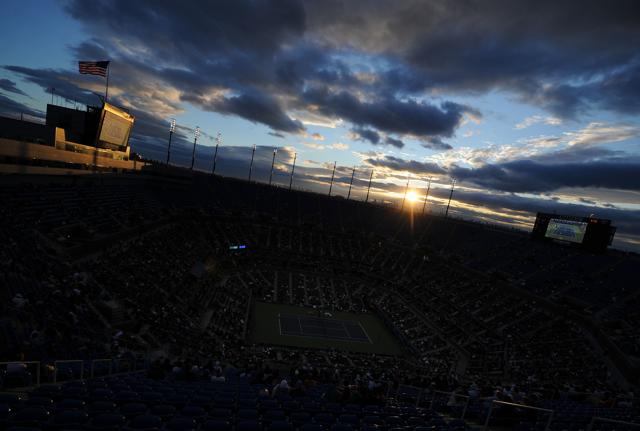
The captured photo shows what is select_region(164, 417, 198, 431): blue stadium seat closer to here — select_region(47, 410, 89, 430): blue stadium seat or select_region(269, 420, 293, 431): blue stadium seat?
select_region(47, 410, 89, 430): blue stadium seat

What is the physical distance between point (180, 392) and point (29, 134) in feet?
138

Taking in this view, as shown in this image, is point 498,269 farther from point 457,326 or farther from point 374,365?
point 374,365

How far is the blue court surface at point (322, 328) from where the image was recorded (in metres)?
40.5

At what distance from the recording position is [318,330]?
4178cm

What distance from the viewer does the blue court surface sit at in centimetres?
4053

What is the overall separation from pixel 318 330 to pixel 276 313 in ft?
21.8

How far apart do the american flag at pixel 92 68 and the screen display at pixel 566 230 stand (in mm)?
68652

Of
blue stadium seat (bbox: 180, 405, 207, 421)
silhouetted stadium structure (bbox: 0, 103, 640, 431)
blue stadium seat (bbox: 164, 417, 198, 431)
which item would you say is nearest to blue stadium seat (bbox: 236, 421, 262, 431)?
silhouetted stadium structure (bbox: 0, 103, 640, 431)

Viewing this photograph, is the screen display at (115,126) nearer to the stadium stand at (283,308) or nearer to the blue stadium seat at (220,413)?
the stadium stand at (283,308)

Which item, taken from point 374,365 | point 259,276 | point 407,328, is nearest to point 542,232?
point 407,328

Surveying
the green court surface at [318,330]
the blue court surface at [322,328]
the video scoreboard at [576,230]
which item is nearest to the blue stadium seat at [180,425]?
the green court surface at [318,330]

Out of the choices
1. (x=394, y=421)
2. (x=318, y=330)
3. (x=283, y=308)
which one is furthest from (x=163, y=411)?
(x=283, y=308)

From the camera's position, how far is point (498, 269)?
55.2m

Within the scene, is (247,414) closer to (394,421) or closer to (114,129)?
(394,421)
